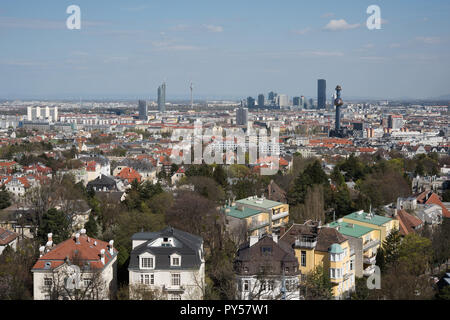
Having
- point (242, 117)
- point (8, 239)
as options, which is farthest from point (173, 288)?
point (242, 117)

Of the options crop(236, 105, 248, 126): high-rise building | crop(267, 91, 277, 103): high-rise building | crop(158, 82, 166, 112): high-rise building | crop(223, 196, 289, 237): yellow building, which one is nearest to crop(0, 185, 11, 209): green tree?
crop(223, 196, 289, 237): yellow building

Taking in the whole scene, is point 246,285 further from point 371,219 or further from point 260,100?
point 260,100

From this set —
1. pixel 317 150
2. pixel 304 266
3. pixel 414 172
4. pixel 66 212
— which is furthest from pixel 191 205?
pixel 317 150

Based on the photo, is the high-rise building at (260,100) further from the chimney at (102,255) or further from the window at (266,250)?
the chimney at (102,255)

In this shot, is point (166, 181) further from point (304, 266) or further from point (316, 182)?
point (304, 266)

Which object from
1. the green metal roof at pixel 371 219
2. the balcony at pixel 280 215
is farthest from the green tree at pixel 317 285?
the balcony at pixel 280 215
